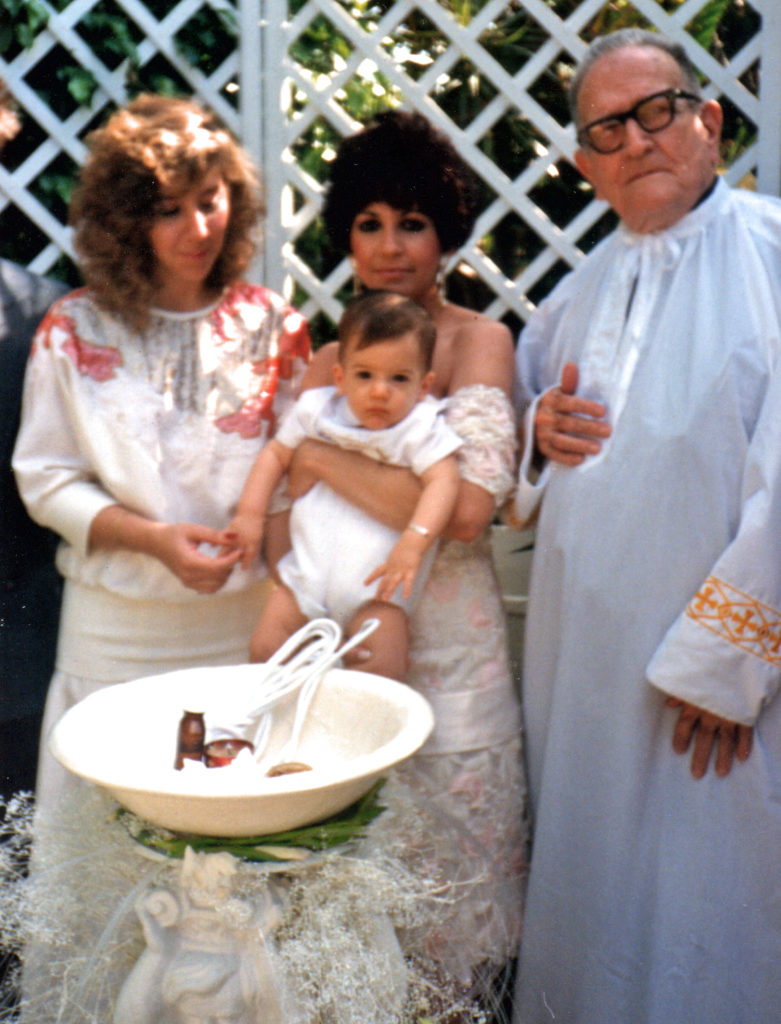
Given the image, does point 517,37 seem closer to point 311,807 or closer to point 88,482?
point 88,482

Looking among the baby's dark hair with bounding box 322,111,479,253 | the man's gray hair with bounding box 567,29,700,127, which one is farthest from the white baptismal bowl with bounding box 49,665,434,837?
the man's gray hair with bounding box 567,29,700,127

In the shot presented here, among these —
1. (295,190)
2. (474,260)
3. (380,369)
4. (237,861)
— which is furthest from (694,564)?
(295,190)

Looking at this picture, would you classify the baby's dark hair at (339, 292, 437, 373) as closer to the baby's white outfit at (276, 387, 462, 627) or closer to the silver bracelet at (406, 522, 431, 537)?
the baby's white outfit at (276, 387, 462, 627)

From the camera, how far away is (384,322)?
1.99 m

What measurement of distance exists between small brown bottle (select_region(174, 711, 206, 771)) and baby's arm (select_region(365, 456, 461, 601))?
0.45 m

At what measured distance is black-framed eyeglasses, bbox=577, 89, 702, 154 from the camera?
2051mm

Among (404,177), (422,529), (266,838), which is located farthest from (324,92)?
(266,838)

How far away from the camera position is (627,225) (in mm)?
2195

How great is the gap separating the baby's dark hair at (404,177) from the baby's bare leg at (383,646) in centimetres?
79

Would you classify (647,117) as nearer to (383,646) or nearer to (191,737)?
(383,646)

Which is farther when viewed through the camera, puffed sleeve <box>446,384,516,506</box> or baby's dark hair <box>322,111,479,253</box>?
baby's dark hair <box>322,111,479,253</box>

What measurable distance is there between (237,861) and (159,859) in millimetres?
127

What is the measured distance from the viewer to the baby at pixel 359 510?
78.5 inches

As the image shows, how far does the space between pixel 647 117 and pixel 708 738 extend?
115cm
